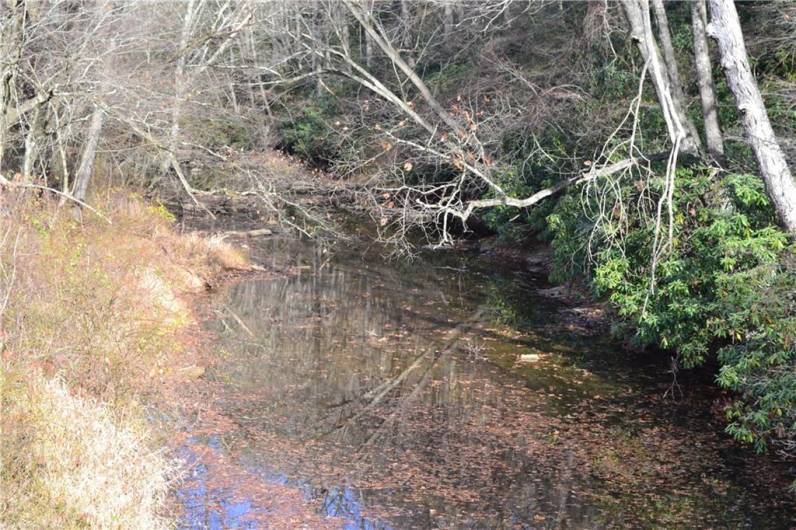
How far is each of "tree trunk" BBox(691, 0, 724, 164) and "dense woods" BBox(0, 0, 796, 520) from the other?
0.04 m

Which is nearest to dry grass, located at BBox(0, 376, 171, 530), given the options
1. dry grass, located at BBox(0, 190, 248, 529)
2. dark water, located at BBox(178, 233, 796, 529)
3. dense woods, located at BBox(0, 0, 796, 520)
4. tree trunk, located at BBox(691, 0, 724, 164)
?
dry grass, located at BBox(0, 190, 248, 529)

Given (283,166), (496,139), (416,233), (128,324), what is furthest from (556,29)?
(128,324)

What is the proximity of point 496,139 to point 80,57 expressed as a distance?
1020 centimetres

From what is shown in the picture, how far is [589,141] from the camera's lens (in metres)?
17.5

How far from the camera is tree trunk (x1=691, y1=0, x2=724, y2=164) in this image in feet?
45.9

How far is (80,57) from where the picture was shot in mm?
12727

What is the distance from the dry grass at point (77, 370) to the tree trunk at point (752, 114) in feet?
27.9

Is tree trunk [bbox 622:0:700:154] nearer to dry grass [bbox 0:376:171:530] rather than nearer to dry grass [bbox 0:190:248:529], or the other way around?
dry grass [bbox 0:190:248:529]

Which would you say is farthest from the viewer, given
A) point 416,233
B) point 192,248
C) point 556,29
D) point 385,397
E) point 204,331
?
point 416,233

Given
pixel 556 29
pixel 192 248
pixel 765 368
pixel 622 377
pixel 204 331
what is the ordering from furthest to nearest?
pixel 556 29 → pixel 192 248 → pixel 204 331 → pixel 622 377 → pixel 765 368

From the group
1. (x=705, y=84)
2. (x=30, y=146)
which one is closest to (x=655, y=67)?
(x=705, y=84)

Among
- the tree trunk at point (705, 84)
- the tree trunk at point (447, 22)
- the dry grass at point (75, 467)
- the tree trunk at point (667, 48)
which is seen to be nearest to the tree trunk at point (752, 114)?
the tree trunk at point (705, 84)

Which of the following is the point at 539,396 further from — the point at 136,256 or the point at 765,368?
the point at 136,256

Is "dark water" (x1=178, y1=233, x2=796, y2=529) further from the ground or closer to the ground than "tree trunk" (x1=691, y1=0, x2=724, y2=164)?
closer to the ground
